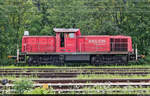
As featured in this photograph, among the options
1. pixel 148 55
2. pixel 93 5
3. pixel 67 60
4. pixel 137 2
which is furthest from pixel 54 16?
pixel 148 55

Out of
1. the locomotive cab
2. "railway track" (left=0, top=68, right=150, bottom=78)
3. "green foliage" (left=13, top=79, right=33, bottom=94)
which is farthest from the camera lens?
the locomotive cab

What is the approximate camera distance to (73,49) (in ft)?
56.9

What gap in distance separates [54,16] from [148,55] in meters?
12.5

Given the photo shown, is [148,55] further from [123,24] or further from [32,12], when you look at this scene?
[32,12]

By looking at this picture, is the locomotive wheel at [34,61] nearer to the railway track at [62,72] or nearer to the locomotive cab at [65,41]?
the locomotive cab at [65,41]

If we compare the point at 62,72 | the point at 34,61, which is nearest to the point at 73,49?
the point at 34,61

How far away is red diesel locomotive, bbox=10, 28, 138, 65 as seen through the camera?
679 inches

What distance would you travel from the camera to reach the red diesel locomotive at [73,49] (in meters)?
17.2

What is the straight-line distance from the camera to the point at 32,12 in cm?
2309

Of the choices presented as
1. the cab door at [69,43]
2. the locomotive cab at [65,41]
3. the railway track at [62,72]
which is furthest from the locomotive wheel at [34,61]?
the railway track at [62,72]

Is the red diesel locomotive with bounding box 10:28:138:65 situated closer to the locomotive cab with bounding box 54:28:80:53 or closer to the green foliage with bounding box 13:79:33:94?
the locomotive cab with bounding box 54:28:80:53

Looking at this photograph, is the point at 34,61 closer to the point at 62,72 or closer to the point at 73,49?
the point at 73,49

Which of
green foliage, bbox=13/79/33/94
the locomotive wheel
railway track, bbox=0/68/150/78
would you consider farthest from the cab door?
green foliage, bbox=13/79/33/94

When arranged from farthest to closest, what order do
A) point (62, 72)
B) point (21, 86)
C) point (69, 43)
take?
1. point (69, 43)
2. point (62, 72)
3. point (21, 86)
